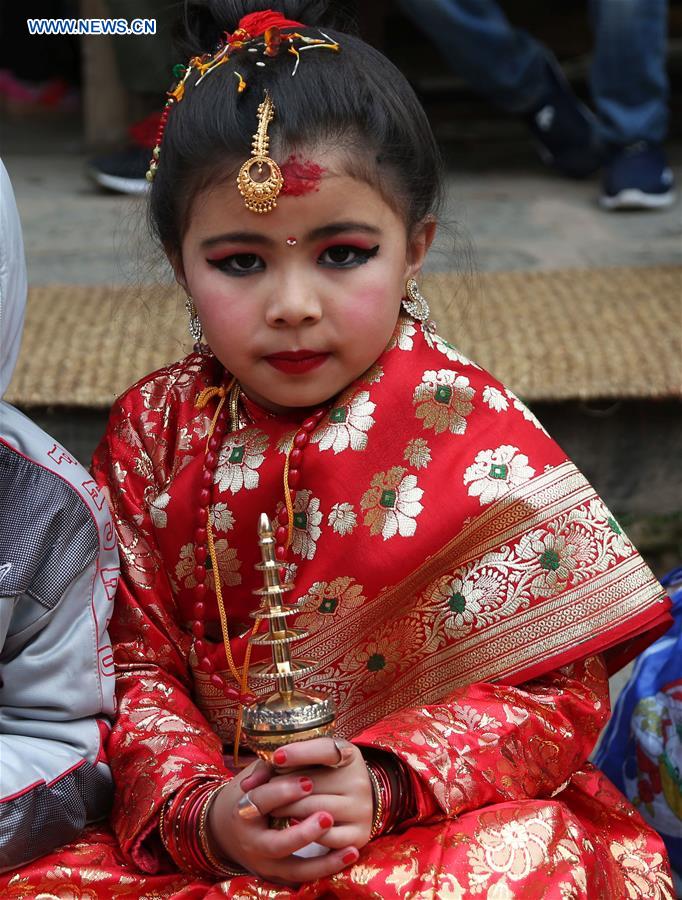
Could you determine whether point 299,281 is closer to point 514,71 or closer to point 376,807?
point 376,807

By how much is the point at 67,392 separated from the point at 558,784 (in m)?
1.49

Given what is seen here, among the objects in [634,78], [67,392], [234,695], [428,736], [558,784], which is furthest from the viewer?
[634,78]

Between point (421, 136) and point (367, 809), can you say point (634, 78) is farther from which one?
point (367, 809)

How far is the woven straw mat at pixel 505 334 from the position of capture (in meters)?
2.75

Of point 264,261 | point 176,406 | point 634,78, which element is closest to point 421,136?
point 264,261

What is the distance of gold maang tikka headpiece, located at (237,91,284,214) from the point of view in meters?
1.56

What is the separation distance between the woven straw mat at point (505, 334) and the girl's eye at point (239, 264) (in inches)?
36.1

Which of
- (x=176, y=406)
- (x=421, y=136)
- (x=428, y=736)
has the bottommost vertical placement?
(x=428, y=736)

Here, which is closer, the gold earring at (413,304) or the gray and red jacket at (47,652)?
the gray and red jacket at (47,652)

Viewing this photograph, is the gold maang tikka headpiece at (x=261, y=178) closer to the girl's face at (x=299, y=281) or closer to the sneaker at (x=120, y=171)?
the girl's face at (x=299, y=281)

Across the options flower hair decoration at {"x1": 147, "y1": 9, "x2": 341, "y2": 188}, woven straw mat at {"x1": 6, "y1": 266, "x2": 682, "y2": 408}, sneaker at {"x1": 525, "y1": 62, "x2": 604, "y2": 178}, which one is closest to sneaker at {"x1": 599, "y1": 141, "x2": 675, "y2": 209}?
sneaker at {"x1": 525, "y1": 62, "x2": 604, "y2": 178}

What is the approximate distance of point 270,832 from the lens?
1.38m

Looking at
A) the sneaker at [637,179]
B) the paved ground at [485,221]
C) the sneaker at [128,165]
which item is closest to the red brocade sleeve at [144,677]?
the paved ground at [485,221]

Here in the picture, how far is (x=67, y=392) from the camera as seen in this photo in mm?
2723
